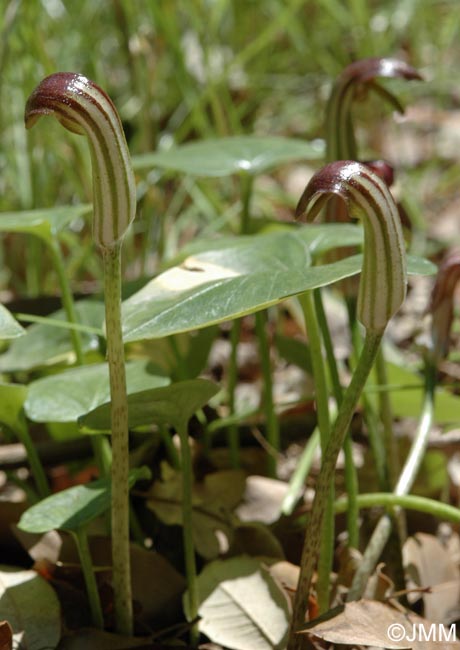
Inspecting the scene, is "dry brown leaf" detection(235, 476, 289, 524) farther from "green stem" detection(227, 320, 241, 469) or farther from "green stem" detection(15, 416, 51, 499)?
"green stem" detection(15, 416, 51, 499)

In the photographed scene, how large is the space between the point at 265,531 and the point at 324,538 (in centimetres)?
12

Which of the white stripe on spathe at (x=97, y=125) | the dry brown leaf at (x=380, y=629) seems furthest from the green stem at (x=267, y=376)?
the white stripe on spathe at (x=97, y=125)

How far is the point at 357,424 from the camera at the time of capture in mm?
1072

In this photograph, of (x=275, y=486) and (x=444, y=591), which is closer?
(x=444, y=591)

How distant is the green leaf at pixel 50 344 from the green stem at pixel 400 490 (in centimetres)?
32

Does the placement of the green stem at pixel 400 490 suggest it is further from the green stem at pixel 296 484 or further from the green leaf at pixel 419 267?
the green leaf at pixel 419 267

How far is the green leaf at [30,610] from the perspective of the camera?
2.15 ft

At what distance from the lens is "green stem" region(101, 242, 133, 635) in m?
0.53

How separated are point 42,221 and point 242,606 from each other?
372 mm

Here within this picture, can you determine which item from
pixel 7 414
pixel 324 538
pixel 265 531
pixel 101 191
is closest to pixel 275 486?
pixel 265 531

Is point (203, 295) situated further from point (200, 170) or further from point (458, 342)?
point (458, 342)

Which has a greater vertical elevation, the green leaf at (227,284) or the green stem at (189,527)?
the green leaf at (227,284)

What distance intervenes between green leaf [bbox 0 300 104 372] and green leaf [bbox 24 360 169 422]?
114 millimetres

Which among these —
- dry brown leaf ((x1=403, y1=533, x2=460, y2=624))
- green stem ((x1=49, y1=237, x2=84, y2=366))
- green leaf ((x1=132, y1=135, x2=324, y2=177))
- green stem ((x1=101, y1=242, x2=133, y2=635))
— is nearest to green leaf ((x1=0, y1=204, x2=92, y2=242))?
green stem ((x1=49, y1=237, x2=84, y2=366))
